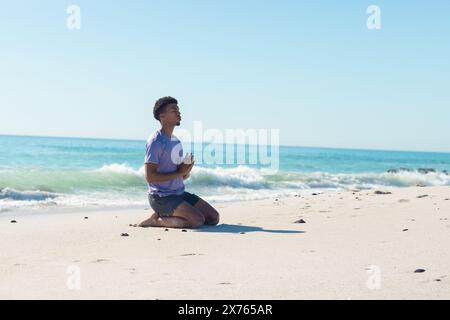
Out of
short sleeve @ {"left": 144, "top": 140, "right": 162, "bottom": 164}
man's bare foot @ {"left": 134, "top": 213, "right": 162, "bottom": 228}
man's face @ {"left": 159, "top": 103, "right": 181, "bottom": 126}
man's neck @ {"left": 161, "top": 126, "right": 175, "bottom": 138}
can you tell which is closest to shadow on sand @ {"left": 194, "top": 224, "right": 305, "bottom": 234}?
man's bare foot @ {"left": 134, "top": 213, "right": 162, "bottom": 228}

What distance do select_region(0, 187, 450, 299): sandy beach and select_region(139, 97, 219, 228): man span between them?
0.72 feet

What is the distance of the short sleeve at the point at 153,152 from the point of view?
21.5ft

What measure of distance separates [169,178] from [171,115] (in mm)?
738

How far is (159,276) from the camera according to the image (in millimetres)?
3834

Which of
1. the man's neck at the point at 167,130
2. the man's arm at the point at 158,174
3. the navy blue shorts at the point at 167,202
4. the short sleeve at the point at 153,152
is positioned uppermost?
the man's neck at the point at 167,130

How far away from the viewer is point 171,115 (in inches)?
264

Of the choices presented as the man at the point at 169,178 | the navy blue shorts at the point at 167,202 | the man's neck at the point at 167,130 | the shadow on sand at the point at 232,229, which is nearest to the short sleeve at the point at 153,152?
the man at the point at 169,178

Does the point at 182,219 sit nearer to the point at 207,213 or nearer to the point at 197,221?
the point at 197,221

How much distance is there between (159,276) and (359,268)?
1.40 meters

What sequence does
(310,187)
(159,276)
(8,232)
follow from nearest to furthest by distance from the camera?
1. (159,276)
2. (8,232)
3. (310,187)

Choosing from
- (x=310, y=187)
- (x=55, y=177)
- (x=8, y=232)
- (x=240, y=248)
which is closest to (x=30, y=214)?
(x=8, y=232)

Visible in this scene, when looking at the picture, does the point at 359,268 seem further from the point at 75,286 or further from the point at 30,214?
the point at 30,214

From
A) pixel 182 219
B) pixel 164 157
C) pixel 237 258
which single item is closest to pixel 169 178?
pixel 164 157

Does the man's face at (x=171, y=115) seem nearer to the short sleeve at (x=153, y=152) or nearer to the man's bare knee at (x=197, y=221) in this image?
the short sleeve at (x=153, y=152)
